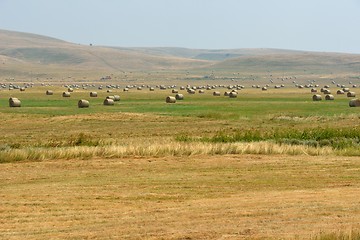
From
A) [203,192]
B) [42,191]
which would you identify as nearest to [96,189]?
[42,191]

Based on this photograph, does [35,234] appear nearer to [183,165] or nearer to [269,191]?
[269,191]

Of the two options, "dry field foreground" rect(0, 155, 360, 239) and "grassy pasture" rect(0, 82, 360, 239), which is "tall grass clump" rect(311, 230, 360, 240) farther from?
"dry field foreground" rect(0, 155, 360, 239)

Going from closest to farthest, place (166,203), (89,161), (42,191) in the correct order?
(166,203)
(42,191)
(89,161)

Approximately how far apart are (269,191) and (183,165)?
644cm

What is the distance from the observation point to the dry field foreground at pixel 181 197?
15.6 metres

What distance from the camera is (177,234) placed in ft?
49.1

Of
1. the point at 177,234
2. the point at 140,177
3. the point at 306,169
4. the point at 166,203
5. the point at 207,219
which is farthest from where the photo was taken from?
the point at 306,169

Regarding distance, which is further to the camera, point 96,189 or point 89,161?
point 89,161

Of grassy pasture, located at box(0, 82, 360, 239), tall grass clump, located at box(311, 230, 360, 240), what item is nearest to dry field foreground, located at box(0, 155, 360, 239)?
grassy pasture, located at box(0, 82, 360, 239)

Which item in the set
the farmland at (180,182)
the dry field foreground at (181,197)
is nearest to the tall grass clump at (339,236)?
the farmland at (180,182)

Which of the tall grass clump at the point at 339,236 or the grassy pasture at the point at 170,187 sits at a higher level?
the tall grass clump at the point at 339,236

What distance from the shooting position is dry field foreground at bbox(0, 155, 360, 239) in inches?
613

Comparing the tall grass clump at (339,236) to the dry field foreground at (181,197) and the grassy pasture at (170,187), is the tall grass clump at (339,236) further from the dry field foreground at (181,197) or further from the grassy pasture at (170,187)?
the dry field foreground at (181,197)

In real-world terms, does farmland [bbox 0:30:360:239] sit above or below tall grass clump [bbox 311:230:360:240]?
below
